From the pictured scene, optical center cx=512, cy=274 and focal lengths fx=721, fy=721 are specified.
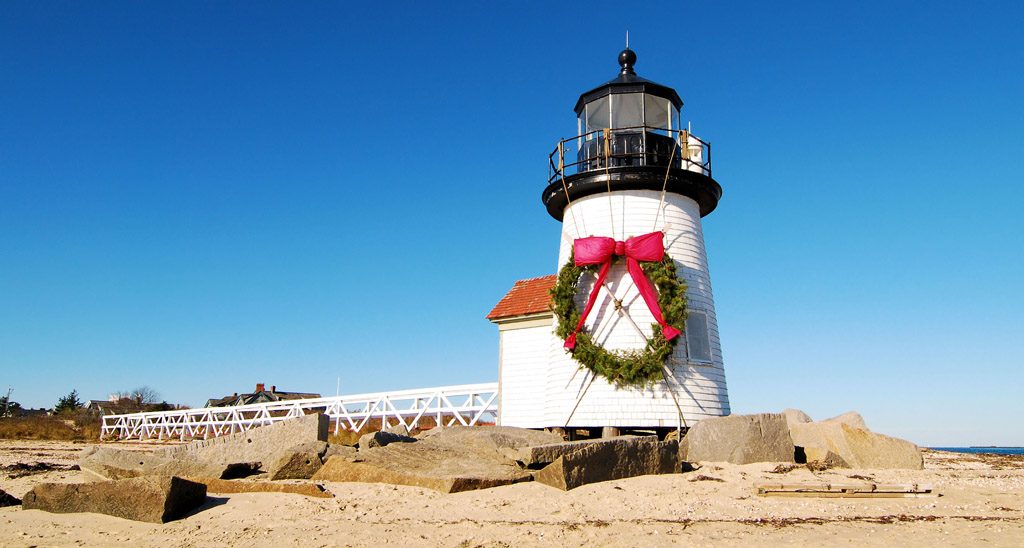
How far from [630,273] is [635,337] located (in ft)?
4.02

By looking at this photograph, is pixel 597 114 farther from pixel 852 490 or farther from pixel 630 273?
pixel 852 490

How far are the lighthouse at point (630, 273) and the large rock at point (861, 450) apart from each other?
226 centimetres

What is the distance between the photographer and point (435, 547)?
6137 millimetres

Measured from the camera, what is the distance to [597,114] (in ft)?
51.2

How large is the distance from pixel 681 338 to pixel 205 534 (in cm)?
930

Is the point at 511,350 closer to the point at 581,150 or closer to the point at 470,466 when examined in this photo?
the point at 581,150

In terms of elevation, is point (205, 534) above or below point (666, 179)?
below

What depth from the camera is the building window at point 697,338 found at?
1385 cm

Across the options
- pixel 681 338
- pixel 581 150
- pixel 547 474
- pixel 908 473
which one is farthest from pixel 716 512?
pixel 581 150

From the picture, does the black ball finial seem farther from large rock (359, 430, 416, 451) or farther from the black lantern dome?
large rock (359, 430, 416, 451)

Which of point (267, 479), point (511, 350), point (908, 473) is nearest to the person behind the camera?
point (267, 479)

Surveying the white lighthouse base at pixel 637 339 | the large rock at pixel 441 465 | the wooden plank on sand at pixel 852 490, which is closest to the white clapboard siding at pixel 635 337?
the white lighthouse base at pixel 637 339

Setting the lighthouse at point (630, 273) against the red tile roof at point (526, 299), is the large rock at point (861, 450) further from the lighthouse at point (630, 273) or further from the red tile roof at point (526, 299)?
the red tile roof at point (526, 299)

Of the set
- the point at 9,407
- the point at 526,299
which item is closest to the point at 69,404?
the point at 9,407
